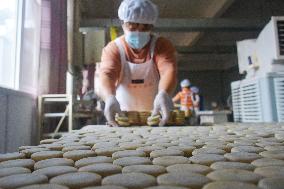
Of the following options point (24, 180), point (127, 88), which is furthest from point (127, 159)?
point (127, 88)

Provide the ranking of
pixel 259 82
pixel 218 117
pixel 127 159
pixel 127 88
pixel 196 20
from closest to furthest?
1. pixel 127 159
2. pixel 127 88
3. pixel 259 82
4. pixel 218 117
5. pixel 196 20

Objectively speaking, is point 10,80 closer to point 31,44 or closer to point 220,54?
point 31,44

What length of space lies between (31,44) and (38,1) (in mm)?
589

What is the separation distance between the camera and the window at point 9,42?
2.73 m

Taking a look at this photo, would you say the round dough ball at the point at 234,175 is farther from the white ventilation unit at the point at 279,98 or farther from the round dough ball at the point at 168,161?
the white ventilation unit at the point at 279,98

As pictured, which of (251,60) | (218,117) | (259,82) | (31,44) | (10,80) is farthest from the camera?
(218,117)

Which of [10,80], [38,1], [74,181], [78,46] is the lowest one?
[74,181]

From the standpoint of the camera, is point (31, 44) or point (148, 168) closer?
point (148, 168)

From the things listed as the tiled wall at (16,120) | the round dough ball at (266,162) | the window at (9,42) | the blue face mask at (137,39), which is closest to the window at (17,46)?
the window at (9,42)

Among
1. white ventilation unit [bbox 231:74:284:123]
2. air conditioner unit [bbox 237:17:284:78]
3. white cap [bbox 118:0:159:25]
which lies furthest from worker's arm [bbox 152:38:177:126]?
air conditioner unit [bbox 237:17:284:78]

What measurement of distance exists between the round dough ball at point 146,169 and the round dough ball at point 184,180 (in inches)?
1.0

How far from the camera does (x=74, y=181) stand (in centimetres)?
38

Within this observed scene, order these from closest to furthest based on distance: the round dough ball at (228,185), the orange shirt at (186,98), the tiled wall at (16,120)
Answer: the round dough ball at (228,185) < the tiled wall at (16,120) < the orange shirt at (186,98)

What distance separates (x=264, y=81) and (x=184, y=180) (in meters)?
1.89
